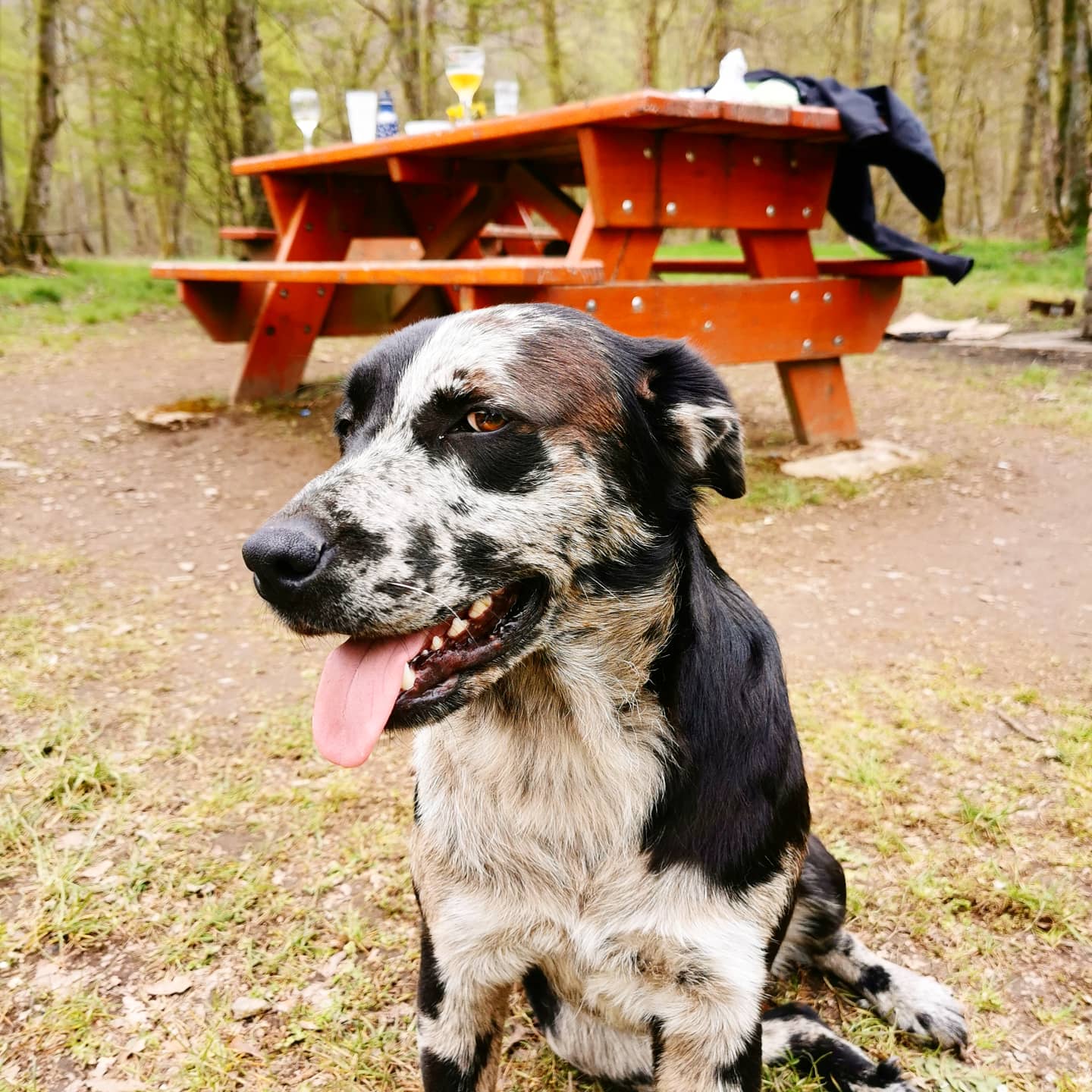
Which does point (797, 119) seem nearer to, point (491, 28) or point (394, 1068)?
point (394, 1068)

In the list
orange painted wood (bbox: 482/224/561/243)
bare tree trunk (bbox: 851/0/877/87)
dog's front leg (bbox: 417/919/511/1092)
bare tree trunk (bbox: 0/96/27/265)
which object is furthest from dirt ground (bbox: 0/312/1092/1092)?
bare tree trunk (bbox: 851/0/877/87)

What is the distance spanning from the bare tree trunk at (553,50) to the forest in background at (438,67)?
0.05 m

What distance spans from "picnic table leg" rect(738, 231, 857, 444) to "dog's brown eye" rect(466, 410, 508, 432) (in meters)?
4.08

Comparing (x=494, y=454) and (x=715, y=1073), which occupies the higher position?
(x=494, y=454)

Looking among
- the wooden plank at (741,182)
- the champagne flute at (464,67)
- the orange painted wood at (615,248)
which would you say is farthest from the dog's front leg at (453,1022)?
the champagne flute at (464,67)

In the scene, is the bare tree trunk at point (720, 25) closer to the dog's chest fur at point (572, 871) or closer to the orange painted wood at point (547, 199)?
the orange painted wood at point (547, 199)

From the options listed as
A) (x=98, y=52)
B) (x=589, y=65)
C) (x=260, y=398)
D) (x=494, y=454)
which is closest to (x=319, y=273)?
(x=260, y=398)

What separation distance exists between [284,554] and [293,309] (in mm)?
5871

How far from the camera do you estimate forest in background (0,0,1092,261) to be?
13570 millimetres

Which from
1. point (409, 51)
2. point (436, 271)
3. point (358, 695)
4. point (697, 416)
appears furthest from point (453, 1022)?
point (409, 51)

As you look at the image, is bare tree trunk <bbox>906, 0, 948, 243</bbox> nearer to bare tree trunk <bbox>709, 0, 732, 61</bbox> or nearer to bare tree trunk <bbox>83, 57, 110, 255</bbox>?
bare tree trunk <bbox>709, 0, 732, 61</bbox>

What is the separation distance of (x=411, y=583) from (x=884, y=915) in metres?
1.64

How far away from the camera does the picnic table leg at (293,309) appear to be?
6.88 meters

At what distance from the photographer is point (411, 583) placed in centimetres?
166
